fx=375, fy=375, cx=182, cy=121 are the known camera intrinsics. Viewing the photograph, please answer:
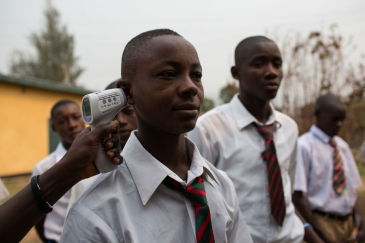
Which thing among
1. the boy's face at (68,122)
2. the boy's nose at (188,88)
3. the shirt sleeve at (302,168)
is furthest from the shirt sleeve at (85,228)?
the shirt sleeve at (302,168)

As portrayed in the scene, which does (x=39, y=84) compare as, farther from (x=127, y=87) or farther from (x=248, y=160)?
(x=127, y=87)

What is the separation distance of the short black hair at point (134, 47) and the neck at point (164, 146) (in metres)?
0.26

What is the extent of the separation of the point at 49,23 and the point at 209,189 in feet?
116

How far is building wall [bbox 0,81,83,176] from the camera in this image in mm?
11781

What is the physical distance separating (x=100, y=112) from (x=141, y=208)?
400 millimetres

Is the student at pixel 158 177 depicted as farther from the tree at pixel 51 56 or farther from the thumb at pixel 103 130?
the tree at pixel 51 56

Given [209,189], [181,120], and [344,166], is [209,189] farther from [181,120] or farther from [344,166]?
[344,166]

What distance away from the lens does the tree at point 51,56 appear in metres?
32.8

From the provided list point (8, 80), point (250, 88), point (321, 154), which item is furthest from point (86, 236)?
point (8, 80)

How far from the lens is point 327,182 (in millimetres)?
3770

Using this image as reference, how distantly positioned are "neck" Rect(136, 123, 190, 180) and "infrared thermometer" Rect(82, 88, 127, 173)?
275 mm

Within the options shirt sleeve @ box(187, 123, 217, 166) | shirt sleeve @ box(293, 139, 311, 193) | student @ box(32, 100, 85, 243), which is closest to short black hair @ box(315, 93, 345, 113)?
shirt sleeve @ box(293, 139, 311, 193)

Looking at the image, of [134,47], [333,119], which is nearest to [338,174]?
[333,119]

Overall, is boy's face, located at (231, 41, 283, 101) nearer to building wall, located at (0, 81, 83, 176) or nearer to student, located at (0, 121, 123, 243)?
student, located at (0, 121, 123, 243)
